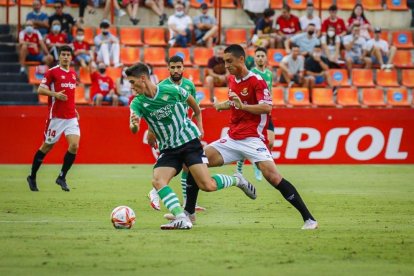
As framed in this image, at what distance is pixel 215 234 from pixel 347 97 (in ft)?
60.8

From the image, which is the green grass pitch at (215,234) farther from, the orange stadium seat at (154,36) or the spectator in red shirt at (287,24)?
the spectator in red shirt at (287,24)

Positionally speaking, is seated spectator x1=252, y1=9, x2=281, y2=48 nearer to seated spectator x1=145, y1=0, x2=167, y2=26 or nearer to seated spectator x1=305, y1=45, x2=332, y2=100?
seated spectator x1=305, y1=45, x2=332, y2=100

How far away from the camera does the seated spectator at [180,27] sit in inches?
1133

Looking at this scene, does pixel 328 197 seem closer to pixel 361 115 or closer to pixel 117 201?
pixel 117 201

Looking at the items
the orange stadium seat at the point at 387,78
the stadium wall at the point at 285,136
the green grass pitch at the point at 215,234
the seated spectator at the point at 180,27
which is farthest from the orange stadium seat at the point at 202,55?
the green grass pitch at the point at 215,234

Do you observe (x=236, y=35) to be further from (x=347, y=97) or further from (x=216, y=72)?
(x=347, y=97)

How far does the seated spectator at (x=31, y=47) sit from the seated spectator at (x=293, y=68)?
21.2 ft

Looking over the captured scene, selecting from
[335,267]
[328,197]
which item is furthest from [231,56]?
[328,197]

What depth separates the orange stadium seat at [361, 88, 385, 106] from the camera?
29.7 metres

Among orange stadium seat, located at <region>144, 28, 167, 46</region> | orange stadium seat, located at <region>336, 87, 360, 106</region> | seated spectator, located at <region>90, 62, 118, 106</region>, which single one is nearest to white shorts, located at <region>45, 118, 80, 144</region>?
seated spectator, located at <region>90, 62, 118, 106</region>

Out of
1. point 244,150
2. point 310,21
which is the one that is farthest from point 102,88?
point 244,150

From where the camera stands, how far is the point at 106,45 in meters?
27.4

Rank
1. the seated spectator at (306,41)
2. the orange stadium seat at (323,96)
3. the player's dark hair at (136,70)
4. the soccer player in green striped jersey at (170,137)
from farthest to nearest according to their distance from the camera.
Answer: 1. the seated spectator at (306,41)
2. the orange stadium seat at (323,96)
3. the soccer player in green striped jersey at (170,137)
4. the player's dark hair at (136,70)

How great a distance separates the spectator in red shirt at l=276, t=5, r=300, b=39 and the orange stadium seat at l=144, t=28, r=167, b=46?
3338mm
